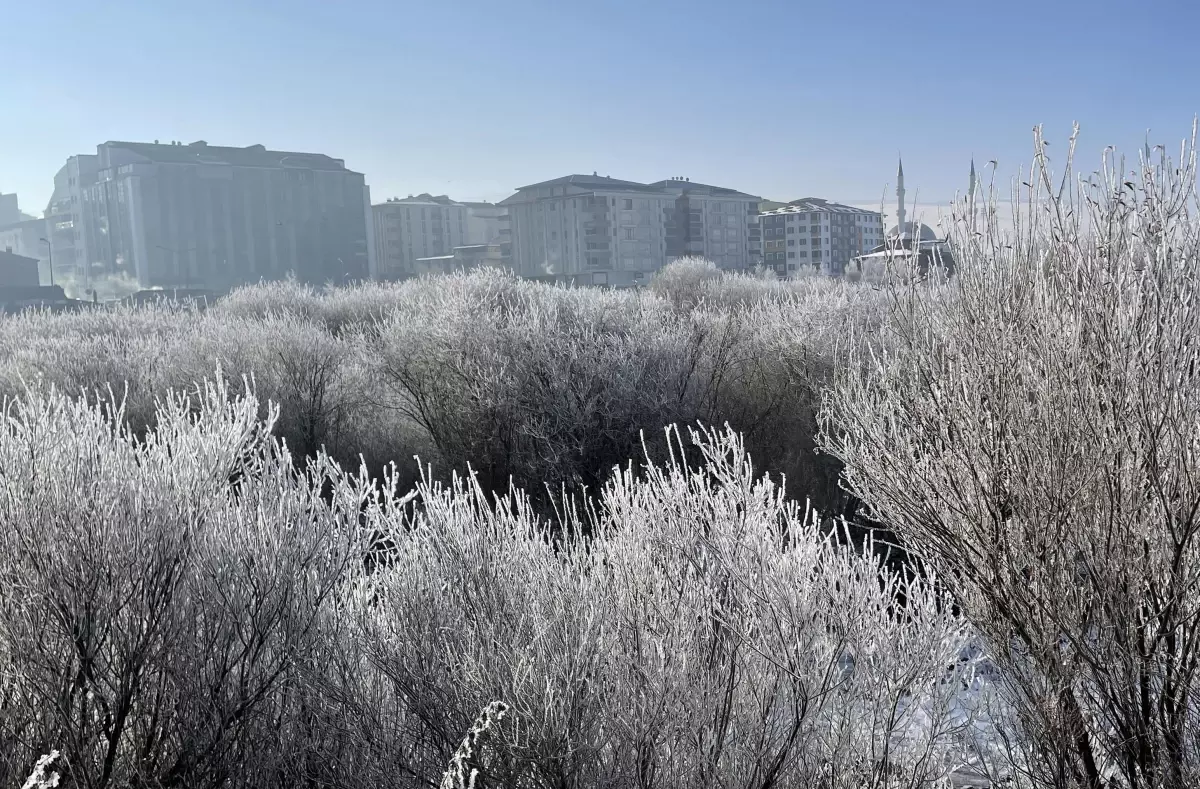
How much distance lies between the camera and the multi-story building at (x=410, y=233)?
76062 mm

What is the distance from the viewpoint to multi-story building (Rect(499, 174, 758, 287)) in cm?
6612

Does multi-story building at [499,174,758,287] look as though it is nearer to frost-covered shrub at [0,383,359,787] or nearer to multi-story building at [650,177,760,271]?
multi-story building at [650,177,760,271]

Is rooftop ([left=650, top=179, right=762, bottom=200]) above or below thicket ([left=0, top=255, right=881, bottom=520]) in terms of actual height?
above

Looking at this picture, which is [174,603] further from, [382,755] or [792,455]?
[792,455]

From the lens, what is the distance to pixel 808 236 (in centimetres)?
7512

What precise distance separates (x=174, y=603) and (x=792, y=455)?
11.2 m

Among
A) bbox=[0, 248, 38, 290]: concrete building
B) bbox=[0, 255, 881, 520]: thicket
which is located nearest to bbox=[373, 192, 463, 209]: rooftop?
bbox=[0, 248, 38, 290]: concrete building

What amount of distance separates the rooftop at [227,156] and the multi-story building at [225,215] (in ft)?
0.23

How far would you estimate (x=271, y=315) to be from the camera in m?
18.1

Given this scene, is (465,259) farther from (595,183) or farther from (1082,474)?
(1082,474)

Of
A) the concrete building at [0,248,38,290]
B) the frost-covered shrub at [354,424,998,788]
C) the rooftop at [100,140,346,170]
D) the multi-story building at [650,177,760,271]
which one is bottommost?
the frost-covered shrub at [354,424,998,788]

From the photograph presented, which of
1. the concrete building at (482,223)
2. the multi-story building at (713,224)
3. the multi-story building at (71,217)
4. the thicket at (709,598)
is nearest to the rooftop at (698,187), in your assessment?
the multi-story building at (713,224)

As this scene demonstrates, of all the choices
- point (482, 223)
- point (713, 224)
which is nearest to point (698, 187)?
point (713, 224)

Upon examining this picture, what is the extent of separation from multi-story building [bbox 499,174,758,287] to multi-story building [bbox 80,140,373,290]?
41.0 ft
